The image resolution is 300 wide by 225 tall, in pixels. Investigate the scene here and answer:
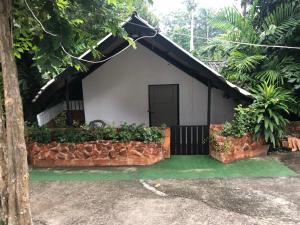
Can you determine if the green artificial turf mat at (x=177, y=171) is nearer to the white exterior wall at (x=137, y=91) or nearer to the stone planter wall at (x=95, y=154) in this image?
the stone planter wall at (x=95, y=154)

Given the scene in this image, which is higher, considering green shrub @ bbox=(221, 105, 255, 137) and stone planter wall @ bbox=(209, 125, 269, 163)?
green shrub @ bbox=(221, 105, 255, 137)

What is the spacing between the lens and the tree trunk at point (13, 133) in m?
3.62

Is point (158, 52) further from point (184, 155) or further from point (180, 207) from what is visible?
point (180, 207)

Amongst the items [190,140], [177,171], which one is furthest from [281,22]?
[177,171]

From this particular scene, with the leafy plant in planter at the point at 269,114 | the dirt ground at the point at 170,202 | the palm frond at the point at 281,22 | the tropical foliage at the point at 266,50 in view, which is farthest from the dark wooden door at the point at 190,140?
the palm frond at the point at 281,22

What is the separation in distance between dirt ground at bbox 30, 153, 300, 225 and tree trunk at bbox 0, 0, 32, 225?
1340mm

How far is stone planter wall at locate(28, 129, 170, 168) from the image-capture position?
7922mm

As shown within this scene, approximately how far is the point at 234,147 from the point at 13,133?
5814 millimetres

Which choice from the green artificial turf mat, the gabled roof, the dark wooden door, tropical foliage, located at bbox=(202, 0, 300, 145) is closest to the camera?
the green artificial turf mat

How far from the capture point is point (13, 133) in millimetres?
3625

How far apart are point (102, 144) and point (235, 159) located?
3.41 m

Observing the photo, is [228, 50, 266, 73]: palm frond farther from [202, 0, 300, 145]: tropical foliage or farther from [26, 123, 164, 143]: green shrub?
[26, 123, 164, 143]: green shrub

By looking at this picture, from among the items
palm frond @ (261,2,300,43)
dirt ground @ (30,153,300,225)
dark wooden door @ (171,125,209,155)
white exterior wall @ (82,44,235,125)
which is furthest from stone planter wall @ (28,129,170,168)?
palm frond @ (261,2,300,43)

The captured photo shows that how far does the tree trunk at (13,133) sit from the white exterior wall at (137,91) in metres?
6.20
